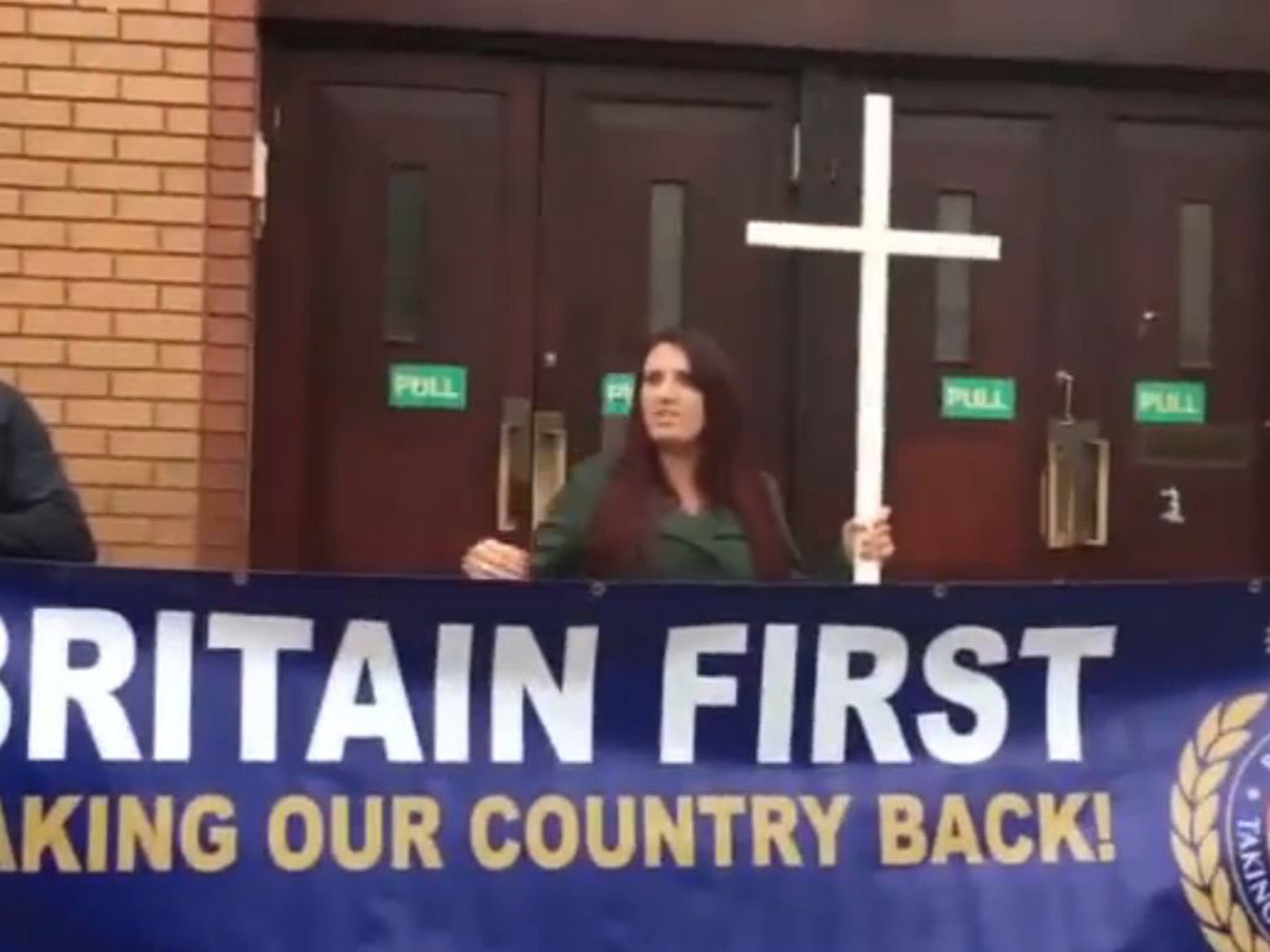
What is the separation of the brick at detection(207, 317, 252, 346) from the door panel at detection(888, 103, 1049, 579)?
163 centimetres

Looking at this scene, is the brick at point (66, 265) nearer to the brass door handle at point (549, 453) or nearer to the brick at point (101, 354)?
the brick at point (101, 354)

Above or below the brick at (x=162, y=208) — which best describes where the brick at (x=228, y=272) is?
below

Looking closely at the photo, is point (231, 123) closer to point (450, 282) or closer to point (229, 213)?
point (229, 213)

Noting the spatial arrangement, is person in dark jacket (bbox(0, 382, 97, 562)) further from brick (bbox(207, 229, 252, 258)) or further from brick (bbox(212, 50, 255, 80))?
brick (bbox(212, 50, 255, 80))

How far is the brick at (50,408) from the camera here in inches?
234

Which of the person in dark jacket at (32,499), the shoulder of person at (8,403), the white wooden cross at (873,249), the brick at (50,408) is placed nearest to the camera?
the person in dark jacket at (32,499)

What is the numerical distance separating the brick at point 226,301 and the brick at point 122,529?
1.63ft

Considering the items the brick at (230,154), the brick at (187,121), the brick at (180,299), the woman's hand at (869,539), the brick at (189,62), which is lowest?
the woman's hand at (869,539)

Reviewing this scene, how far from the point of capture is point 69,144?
19.6 feet

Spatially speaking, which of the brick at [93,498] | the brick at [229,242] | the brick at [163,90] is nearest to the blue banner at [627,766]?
the brick at [93,498]

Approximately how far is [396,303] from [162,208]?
Answer: 0.70 meters

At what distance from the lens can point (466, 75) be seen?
6.49 metres

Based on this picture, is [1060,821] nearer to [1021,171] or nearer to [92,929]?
[92,929]

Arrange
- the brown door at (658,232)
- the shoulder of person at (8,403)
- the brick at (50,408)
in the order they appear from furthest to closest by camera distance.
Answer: the brown door at (658,232) < the brick at (50,408) < the shoulder of person at (8,403)
